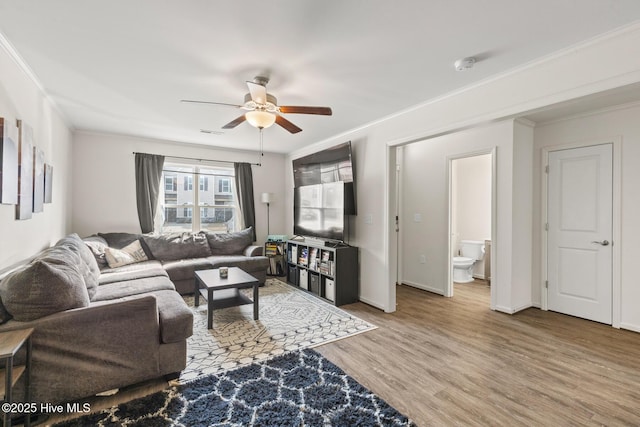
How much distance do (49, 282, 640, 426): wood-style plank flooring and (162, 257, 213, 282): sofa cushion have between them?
7.18 feet

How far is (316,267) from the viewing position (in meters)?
4.28

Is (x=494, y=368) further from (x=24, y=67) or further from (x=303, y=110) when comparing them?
(x=24, y=67)

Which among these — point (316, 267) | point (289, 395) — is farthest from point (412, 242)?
point (289, 395)

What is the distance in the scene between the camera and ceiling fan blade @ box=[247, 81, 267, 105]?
2.38 metres

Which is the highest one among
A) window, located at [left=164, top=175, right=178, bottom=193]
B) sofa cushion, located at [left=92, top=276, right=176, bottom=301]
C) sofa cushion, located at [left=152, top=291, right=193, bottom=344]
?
window, located at [left=164, top=175, right=178, bottom=193]

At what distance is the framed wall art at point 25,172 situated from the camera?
2287 millimetres

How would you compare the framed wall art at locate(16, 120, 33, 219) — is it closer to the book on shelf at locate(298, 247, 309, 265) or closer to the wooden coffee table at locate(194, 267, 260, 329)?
the wooden coffee table at locate(194, 267, 260, 329)

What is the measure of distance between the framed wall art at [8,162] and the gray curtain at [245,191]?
11.7ft

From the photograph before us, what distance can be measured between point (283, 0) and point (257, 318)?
9.59ft

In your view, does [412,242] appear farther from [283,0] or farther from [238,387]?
[283,0]

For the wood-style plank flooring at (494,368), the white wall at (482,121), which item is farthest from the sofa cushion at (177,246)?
the wood-style plank flooring at (494,368)

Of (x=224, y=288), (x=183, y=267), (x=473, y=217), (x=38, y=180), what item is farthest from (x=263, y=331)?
(x=473, y=217)

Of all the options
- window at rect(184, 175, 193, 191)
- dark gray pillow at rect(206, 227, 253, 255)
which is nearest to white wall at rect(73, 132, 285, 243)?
window at rect(184, 175, 193, 191)

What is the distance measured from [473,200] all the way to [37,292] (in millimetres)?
6004
